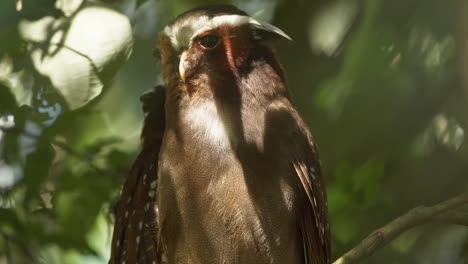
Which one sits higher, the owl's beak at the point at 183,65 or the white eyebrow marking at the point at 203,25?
the white eyebrow marking at the point at 203,25

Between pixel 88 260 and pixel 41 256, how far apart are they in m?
0.23

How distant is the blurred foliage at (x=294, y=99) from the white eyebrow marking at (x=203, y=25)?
0.30 metres

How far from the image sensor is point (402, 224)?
3.88 meters

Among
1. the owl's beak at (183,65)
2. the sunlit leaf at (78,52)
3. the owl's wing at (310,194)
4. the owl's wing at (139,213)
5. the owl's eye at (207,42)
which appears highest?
the owl's eye at (207,42)

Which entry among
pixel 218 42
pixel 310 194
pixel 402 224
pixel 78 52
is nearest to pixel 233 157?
Result: pixel 310 194

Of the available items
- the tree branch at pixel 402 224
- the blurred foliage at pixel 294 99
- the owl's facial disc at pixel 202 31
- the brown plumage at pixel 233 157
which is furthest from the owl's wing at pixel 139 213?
the tree branch at pixel 402 224

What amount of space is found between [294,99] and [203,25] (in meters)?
0.80

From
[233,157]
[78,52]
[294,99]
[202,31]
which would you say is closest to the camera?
[233,157]

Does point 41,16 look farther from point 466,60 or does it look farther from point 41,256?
point 466,60

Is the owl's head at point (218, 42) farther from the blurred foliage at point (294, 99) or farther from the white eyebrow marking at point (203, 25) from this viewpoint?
the blurred foliage at point (294, 99)

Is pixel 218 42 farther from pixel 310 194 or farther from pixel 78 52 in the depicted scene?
pixel 310 194

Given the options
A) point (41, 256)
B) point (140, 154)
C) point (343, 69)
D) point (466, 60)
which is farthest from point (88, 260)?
point (466, 60)

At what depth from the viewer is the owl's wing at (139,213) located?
4.62 meters

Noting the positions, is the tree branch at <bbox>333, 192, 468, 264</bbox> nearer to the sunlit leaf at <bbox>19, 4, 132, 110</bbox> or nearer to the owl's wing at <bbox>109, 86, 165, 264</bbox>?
the owl's wing at <bbox>109, 86, 165, 264</bbox>
